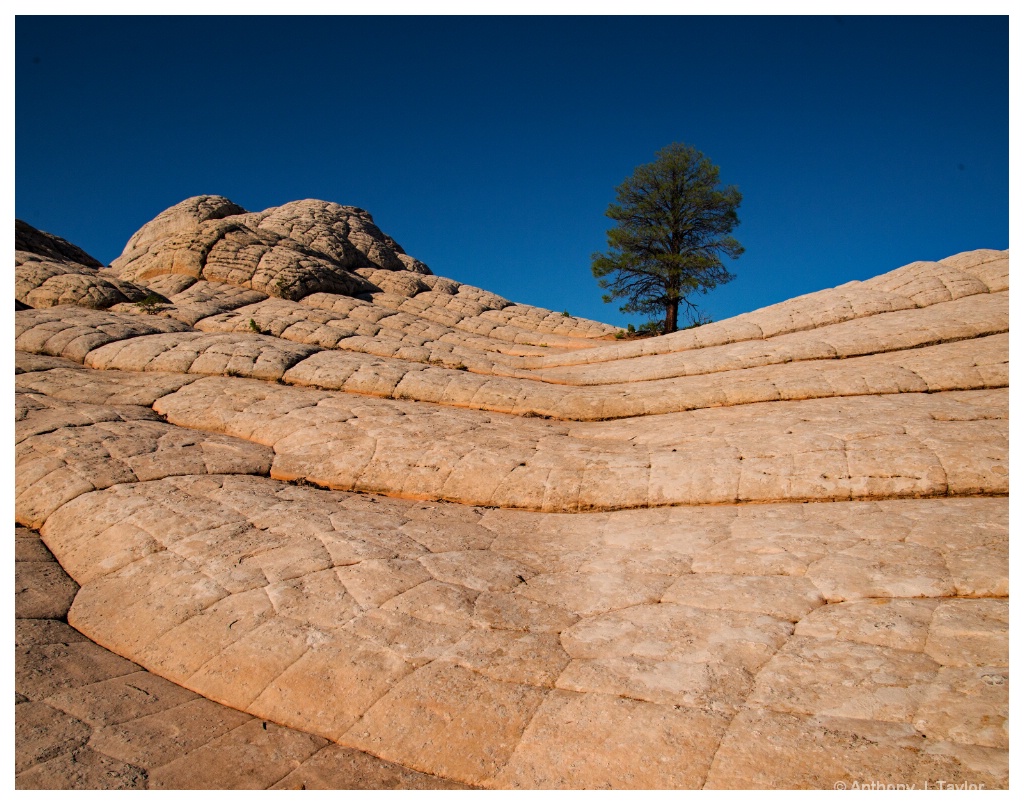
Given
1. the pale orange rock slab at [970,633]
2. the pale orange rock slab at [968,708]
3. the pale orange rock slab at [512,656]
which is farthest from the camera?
the pale orange rock slab at [512,656]

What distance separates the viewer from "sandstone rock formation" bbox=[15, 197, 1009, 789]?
3.89 meters

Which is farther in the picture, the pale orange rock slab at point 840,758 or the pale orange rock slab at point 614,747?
the pale orange rock slab at point 614,747

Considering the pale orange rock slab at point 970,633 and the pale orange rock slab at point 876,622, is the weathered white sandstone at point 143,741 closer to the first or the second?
the pale orange rock slab at point 876,622

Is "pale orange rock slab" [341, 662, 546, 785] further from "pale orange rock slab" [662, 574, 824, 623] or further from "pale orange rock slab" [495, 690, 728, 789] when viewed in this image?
"pale orange rock slab" [662, 574, 824, 623]

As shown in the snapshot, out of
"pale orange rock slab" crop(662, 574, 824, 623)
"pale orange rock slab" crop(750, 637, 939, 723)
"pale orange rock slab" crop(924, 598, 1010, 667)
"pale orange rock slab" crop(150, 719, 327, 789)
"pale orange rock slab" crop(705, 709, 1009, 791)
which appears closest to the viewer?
"pale orange rock slab" crop(705, 709, 1009, 791)

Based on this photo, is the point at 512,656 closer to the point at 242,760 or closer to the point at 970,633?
the point at 242,760

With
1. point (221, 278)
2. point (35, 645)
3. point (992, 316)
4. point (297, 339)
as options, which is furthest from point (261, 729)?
point (221, 278)

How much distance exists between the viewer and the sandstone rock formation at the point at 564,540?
3893 mm

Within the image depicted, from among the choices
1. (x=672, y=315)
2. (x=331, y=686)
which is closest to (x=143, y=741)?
(x=331, y=686)

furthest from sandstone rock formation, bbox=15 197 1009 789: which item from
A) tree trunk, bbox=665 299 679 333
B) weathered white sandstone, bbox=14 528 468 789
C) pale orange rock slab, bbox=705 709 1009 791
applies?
tree trunk, bbox=665 299 679 333

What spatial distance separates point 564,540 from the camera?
24.2ft

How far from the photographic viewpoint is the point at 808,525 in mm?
6918

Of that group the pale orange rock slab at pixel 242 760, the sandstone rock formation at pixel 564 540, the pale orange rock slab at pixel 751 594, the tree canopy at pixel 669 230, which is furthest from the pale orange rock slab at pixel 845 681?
the tree canopy at pixel 669 230

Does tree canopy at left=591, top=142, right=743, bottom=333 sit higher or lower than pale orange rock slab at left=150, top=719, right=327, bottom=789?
→ higher
